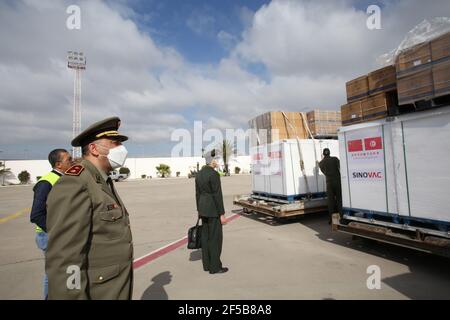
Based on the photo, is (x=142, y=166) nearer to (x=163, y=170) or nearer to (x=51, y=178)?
(x=163, y=170)

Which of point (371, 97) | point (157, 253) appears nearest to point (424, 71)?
point (371, 97)

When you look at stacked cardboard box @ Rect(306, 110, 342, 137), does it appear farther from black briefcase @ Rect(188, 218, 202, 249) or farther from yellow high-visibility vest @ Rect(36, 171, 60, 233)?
yellow high-visibility vest @ Rect(36, 171, 60, 233)

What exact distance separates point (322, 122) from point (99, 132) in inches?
309

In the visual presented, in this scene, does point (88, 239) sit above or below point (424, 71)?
below

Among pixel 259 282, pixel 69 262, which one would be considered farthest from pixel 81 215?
pixel 259 282

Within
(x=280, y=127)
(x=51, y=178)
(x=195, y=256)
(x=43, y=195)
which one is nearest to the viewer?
(x=43, y=195)

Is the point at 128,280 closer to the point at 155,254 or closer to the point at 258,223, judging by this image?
the point at 155,254

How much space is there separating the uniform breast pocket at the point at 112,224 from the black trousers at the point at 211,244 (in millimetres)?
2865

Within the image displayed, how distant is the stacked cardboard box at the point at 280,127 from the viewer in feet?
26.9

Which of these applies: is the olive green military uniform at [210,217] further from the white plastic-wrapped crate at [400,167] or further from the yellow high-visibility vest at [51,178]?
the white plastic-wrapped crate at [400,167]

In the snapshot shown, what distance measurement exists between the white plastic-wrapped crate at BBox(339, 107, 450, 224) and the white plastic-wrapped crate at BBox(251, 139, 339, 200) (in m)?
2.19

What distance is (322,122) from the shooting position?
8.67 m

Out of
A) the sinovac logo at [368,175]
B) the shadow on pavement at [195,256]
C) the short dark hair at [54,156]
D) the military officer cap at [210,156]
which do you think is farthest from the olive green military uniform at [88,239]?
the sinovac logo at [368,175]

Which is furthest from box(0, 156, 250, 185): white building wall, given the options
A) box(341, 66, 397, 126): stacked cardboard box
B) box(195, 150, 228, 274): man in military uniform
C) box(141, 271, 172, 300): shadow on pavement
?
box(141, 271, 172, 300): shadow on pavement
